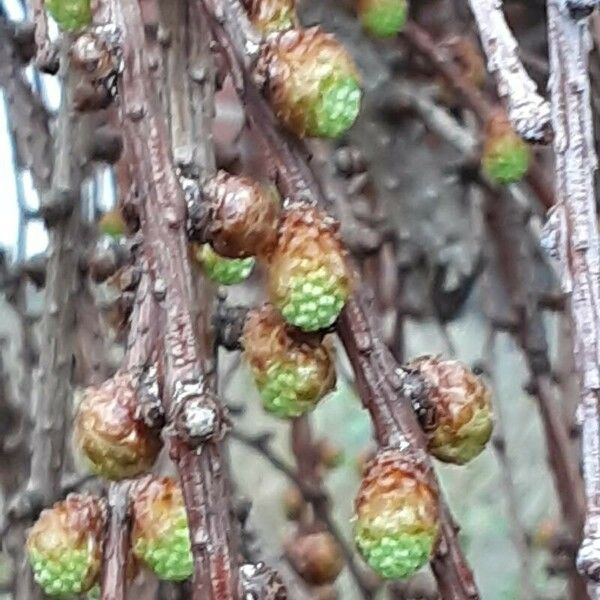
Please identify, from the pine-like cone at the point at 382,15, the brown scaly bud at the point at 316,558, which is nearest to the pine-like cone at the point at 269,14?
the pine-like cone at the point at 382,15

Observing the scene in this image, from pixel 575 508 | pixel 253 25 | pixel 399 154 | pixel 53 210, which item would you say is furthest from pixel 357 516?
pixel 399 154

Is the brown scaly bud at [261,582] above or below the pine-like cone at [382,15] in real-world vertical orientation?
below

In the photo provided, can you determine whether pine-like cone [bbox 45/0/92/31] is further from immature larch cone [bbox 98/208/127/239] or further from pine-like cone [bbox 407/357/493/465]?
immature larch cone [bbox 98/208/127/239]

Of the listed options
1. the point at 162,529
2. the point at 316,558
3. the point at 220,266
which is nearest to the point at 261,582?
the point at 162,529

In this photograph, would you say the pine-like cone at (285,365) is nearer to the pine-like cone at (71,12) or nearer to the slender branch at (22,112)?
the pine-like cone at (71,12)

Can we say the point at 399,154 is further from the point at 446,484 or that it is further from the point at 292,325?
the point at 292,325
